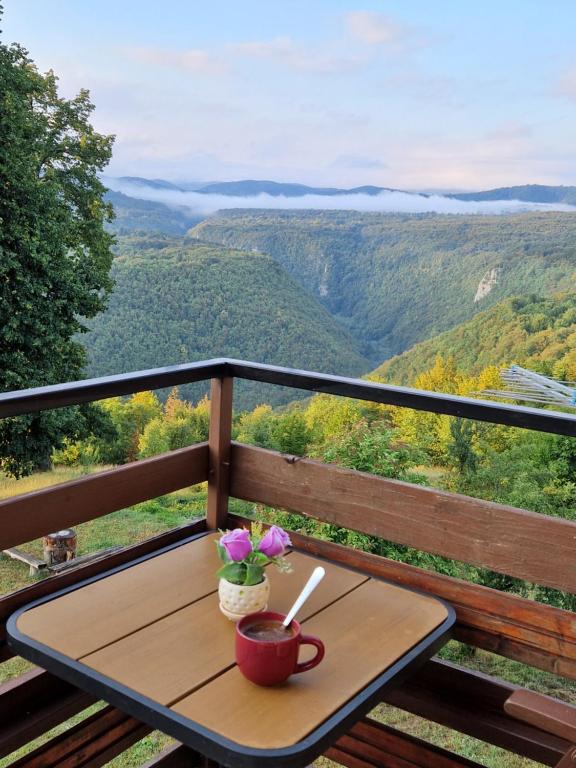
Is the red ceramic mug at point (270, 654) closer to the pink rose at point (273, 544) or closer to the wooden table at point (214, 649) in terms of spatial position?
the wooden table at point (214, 649)

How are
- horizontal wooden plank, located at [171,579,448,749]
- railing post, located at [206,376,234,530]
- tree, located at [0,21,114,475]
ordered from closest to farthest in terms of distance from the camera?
horizontal wooden plank, located at [171,579,448,749], railing post, located at [206,376,234,530], tree, located at [0,21,114,475]

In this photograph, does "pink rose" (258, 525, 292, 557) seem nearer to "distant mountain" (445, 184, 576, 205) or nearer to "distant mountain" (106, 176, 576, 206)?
"distant mountain" (445, 184, 576, 205)

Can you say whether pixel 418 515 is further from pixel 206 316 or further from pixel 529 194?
pixel 529 194

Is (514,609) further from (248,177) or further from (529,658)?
(248,177)

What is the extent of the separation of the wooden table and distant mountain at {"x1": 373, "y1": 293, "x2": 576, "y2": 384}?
66.7 ft

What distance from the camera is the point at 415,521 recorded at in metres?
1.64

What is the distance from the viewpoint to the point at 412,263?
31.0m

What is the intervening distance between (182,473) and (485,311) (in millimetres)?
25644

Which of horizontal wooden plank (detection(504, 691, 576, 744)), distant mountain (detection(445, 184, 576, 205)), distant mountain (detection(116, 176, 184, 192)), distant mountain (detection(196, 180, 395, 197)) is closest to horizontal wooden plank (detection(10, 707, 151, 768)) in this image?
horizontal wooden plank (detection(504, 691, 576, 744))

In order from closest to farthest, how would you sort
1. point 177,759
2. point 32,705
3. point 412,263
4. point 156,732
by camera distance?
point 32,705, point 177,759, point 156,732, point 412,263

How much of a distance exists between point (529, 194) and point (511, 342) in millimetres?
14703

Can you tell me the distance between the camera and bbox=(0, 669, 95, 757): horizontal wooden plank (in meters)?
1.39

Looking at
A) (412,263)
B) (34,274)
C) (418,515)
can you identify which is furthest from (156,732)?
(412,263)

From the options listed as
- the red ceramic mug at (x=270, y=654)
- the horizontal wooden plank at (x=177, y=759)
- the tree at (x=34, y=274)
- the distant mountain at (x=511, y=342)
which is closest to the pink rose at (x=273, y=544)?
the red ceramic mug at (x=270, y=654)
